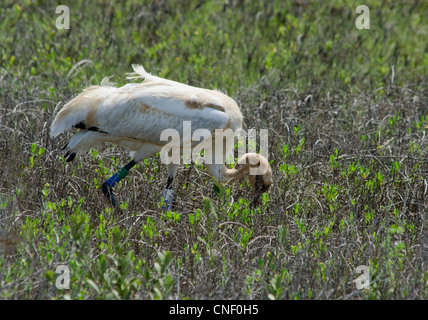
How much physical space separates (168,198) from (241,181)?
95 centimetres

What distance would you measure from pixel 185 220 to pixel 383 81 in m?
4.12

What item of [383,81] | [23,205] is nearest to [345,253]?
[23,205]

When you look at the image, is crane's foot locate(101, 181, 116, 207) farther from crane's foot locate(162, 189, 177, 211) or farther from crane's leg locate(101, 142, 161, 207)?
crane's foot locate(162, 189, 177, 211)

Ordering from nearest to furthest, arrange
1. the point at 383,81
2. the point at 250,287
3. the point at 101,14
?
the point at 250,287
the point at 383,81
the point at 101,14

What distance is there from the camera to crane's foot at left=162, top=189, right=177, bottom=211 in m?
5.35

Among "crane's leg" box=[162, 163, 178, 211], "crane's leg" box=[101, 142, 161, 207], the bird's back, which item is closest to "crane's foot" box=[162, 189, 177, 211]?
"crane's leg" box=[162, 163, 178, 211]

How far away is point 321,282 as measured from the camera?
4062mm

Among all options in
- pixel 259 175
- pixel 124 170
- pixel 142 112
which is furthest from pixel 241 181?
pixel 142 112

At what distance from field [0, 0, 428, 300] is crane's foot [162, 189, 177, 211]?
11 cm

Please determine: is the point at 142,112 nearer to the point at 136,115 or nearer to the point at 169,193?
the point at 136,115

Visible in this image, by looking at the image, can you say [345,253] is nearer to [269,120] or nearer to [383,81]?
[269,120]

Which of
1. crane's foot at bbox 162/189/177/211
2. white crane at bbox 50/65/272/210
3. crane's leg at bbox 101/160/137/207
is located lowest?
crane's foot at bbox 162/189/177/211

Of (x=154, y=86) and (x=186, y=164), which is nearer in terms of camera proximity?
(x=154, y=86)

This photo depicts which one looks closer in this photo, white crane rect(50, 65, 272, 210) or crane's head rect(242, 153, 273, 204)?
white crane rect(50, 65, 272, 210)
